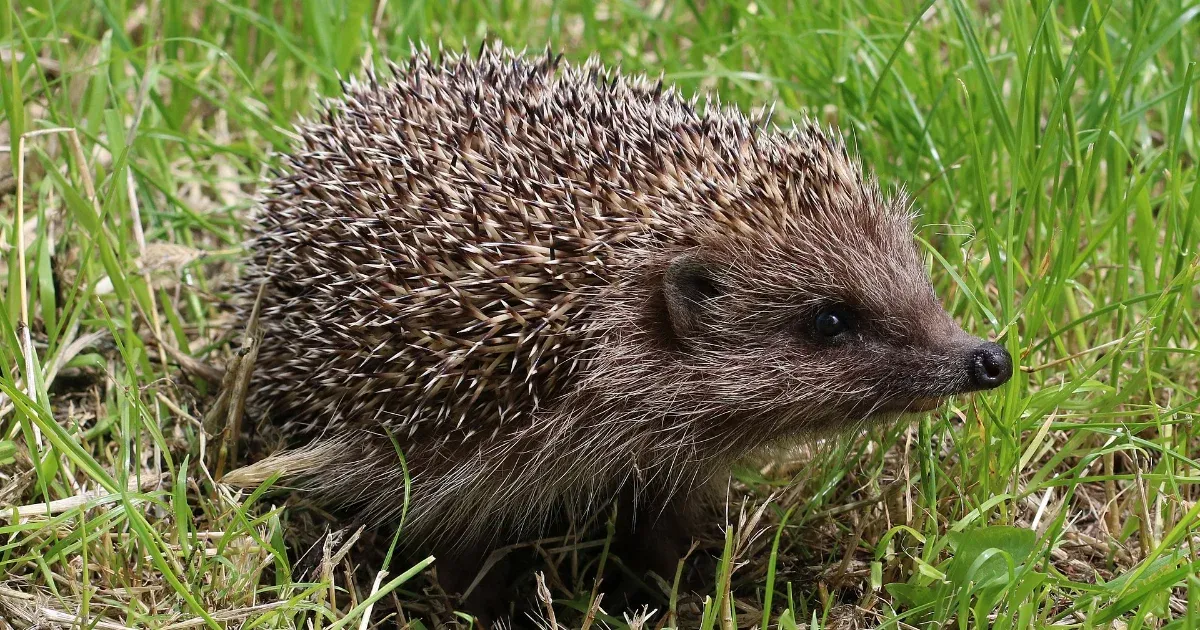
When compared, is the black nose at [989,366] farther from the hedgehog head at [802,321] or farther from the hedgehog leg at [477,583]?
the hedgehog leg at [477,583]

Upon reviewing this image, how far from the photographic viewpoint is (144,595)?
12.5ft

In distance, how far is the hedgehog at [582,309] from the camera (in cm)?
374

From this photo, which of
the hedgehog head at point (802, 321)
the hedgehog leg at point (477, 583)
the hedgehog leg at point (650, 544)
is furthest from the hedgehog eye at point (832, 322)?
the hedgehog leg at point (477, 583)

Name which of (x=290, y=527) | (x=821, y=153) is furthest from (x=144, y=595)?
(x=821, y=153)

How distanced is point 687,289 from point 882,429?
1.07 m

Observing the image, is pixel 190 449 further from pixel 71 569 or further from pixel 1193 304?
pixel 1193 304

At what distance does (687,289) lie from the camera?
3779 millimetres

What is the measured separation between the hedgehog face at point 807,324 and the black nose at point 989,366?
9 centimetres

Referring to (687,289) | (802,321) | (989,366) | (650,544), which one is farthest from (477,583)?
(989,366)

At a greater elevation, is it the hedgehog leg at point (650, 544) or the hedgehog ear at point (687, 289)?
the hedgehog ear at point (687, 289)

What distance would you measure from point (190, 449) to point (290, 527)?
43 cm

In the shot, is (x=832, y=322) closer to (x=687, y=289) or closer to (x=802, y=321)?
(x=802, y=321)

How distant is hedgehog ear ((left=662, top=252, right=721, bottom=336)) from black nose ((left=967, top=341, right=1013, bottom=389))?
0.75 meters

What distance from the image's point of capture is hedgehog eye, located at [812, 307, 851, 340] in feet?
12.3
